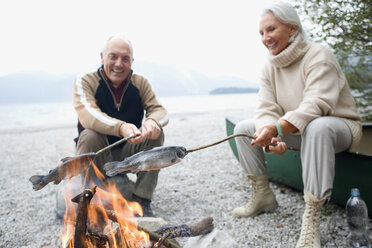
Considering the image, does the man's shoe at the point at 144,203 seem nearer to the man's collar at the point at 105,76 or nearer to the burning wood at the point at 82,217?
the man's collar at the point at 105,76

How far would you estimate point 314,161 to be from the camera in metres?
2.37

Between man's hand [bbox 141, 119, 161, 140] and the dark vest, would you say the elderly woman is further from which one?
the dark vest

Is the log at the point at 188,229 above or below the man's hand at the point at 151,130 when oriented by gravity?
below

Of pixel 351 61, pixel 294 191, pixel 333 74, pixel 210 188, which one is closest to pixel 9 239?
pixel 210 188

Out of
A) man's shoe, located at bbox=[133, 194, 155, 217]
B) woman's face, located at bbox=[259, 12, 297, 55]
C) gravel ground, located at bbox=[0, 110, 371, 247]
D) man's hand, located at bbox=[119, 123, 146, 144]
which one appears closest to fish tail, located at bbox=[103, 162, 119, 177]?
man's hand, located at bbox=[119, 123, 146, 144]

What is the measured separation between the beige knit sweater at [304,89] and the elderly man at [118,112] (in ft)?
3.70

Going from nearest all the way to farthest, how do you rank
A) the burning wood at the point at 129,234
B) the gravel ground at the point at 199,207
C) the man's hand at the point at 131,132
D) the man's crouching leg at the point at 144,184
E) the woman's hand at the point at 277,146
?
the burning wood at the point at 129,234 → the woman's hand at the point at 277,146 → the man's hand at the point at 131,132 → the gravel ground at the point at 199,207 → the man's crouching leg at the point at 144,184

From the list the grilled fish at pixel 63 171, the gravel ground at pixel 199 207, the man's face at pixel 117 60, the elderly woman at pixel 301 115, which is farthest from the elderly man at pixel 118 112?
the elderly woman at pixel 301 115

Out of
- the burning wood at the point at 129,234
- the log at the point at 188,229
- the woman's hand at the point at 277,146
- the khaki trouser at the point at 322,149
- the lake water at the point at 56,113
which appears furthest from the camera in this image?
the lake water at the point at 56,113

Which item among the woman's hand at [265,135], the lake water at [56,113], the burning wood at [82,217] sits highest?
the woman's hand at [265,135]

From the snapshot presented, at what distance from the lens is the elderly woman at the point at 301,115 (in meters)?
2.38

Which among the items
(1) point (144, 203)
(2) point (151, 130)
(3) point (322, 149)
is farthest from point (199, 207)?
(3) point (322, 149)

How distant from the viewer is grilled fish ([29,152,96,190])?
6.66ft

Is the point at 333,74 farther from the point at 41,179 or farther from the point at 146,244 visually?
the point at 41,179
